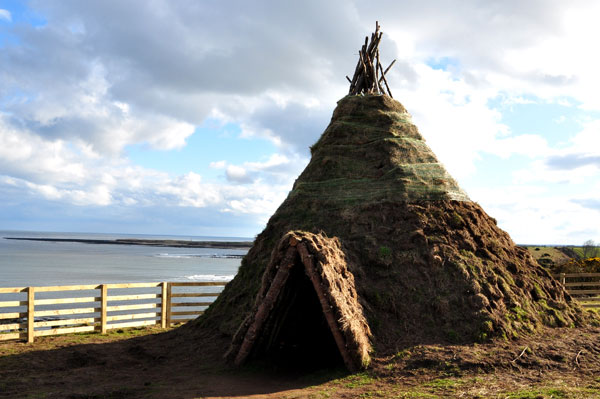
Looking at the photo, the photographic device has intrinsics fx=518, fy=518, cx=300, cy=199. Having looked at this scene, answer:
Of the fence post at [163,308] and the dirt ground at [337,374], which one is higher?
the fence post at [163,308]

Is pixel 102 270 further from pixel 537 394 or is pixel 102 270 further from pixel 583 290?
pixel 537 394

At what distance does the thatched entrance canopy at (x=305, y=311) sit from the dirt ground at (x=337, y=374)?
0.54 m

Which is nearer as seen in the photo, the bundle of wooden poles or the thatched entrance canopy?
the thatched entrance canopy

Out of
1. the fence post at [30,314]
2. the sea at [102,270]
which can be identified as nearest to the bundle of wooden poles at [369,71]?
the fence post at [30,314]

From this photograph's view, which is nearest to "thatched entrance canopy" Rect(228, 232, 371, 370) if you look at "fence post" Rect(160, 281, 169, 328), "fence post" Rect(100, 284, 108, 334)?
"fence post" Rect(100, 284, 108, 334)

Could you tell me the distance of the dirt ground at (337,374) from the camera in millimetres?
8617

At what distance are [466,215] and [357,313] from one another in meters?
4.55

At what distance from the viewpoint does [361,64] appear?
52.4 ft

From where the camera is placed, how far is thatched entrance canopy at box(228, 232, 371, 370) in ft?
30.6

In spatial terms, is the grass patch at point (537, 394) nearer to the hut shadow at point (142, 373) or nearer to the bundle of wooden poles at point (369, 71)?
the hut shadow at point (142, 373)

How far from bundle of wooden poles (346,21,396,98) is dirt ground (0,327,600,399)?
8.51m

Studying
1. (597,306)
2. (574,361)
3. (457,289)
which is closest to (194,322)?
(457,289)

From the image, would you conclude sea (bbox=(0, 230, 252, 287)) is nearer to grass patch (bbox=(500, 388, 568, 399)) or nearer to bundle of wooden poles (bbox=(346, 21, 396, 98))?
bundle of wooden poles (bbox=(346, 21, 396, 98))

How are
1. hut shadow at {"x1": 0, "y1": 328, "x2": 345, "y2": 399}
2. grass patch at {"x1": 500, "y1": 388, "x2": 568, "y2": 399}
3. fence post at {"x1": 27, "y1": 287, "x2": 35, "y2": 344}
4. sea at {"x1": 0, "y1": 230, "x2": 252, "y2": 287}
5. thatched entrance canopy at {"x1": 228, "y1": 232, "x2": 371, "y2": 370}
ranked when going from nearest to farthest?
grass patch at {"x1": 500, "y1": 388, "x2": 568, "y2": 399}
hut shadow at {"x1": 0, "y1": 328, "x2": 345, "y2": 399}
thatched entrance canopy at {"x1": 228, "y1": 232, "x2": 371, "y2": 370}
fence post at {"x1": 27, "y1": 287, "x2": 35, "y2": 344}
sea at {"x1": 0, "y1": 230, "x2": 252, "y2": 287}
